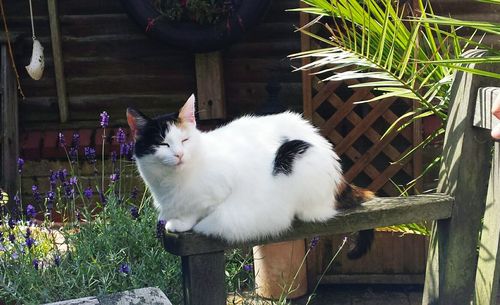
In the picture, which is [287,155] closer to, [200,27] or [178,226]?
[178,226]

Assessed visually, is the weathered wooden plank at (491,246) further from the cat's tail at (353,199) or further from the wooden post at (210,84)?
the wooden post at (210,84)

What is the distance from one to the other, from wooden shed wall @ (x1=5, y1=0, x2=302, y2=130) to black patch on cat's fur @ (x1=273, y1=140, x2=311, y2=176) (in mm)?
2809

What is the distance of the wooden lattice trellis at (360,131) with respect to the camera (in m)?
3.91

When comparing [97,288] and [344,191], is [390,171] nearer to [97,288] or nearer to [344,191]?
[344,191]

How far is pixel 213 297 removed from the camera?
7.60 feet

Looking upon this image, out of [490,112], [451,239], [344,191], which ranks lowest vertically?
[451,239]

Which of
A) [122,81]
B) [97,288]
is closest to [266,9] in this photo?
[122,81]

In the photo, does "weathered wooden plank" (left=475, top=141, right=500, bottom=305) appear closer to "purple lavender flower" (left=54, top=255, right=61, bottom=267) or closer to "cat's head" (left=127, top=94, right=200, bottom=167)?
"cat's head" (left=127, top=94, right=200, bottom=167)

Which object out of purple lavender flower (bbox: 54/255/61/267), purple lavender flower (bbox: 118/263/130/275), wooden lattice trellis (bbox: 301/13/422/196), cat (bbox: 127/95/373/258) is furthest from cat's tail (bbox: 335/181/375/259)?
wooden lattice trellis (bbox: 301/13/422/196)

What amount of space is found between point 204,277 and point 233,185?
295 mm

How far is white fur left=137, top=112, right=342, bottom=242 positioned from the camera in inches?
89.0

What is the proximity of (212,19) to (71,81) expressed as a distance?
1294mm

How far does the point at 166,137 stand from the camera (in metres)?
2.25

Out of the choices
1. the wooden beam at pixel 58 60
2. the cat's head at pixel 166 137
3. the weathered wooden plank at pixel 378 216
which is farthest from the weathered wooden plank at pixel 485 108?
the wooden beam at pixel 58 60
